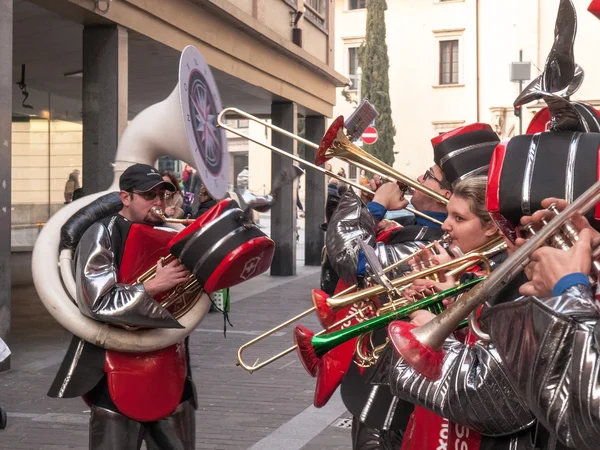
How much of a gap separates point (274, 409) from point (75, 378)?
2.96 m

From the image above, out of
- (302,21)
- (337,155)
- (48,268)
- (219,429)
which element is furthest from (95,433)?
(302,21)

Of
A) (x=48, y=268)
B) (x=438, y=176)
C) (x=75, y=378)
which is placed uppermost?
(x=438, y=176)

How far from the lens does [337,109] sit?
42406 mm

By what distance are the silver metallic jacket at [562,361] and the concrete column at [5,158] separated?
627cm

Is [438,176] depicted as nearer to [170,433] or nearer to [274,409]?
[170,433]

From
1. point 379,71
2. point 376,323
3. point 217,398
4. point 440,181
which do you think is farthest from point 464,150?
point 379,71

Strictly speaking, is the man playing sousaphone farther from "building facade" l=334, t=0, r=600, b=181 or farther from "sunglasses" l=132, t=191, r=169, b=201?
"building facade" l=334, t=0, r=600, b=181

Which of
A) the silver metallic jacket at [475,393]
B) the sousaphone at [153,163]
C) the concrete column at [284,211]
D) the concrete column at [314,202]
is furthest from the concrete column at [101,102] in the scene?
the concrete column at [314,202]

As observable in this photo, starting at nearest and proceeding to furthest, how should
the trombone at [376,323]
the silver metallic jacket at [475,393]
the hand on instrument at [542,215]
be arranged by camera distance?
the hand on instrument at [542,215], the silver metallic jacket at [475,393], the trombone at [376,323]

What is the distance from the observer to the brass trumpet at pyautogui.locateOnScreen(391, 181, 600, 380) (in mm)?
1839

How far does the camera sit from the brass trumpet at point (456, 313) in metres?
1.84

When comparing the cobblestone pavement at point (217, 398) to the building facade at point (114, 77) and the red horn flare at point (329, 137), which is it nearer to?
the building facade at point (114, 77)

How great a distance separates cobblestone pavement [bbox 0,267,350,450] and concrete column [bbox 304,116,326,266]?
22.8 ft

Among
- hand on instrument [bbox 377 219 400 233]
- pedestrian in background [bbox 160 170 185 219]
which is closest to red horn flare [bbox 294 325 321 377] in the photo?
pedestrian in background [bbox 160 170 185 219]
